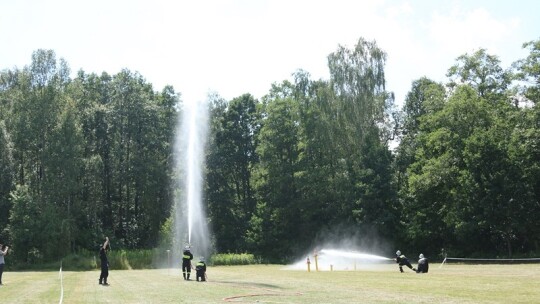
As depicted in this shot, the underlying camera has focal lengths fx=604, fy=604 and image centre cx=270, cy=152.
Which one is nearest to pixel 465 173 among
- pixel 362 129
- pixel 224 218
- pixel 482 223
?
pixel 482 223

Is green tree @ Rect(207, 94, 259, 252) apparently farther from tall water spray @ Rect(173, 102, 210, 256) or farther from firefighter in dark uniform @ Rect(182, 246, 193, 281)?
firefighter in dark uniform @ Rect(182, 246, 193, 281)

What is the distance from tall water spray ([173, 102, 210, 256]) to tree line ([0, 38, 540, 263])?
211 cm

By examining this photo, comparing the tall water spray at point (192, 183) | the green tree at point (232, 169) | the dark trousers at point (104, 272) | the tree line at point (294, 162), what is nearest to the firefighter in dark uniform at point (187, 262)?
the dark trousers at point (104, 272)

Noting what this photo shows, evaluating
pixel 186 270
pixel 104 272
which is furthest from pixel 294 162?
pixel 104 272

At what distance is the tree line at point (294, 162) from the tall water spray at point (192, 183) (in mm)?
2110

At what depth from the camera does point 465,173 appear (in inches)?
2571

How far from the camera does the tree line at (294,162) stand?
65000 mm

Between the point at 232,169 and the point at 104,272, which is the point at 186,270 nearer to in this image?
the point at 104,272

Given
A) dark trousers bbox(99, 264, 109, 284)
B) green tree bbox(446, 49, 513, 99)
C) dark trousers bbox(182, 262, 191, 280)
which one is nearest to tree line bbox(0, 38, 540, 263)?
green tree bbox(446, 49, 513, 99)

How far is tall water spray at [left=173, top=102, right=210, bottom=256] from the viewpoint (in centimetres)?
5633

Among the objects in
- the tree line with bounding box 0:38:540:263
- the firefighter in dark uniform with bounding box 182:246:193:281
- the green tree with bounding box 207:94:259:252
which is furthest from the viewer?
the green tree with bounding box 207:94:259:252

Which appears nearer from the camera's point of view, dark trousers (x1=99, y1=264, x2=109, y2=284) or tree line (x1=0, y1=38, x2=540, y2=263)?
dark trousers (x1=99, y1=264, x2=109, y2=284)

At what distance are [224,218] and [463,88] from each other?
3618 centimetres

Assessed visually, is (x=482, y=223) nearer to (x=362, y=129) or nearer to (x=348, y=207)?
(x=348, y=207)
